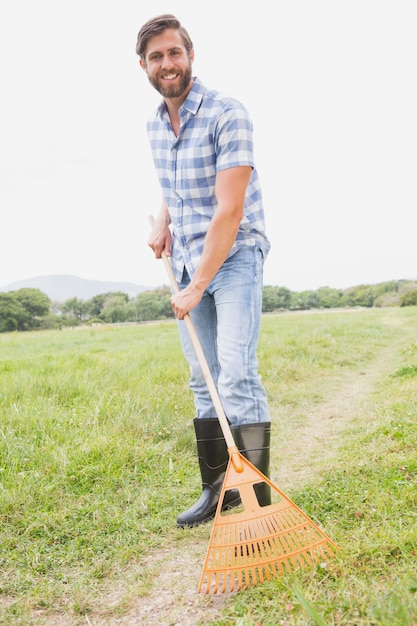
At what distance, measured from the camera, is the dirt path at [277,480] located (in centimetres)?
221

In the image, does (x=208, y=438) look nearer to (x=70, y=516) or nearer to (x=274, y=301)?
(x=70, y=516)

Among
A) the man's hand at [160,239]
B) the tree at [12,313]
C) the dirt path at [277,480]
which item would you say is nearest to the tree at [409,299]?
the tree at [12,313]

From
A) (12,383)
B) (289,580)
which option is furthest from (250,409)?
(12,383)

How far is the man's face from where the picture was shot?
2693mm

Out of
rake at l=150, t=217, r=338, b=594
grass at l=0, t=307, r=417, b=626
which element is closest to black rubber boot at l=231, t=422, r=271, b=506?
rake at l=150, t=217, r=338, b=594

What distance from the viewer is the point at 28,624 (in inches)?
88.6

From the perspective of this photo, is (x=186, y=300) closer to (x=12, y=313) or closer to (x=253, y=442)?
(x=253, y=442)

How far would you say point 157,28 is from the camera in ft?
8.81

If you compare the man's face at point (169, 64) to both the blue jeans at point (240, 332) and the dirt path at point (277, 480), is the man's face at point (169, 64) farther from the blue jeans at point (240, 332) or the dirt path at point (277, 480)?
the dirt path at point (277, 480)

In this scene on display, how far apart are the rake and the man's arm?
72 cm

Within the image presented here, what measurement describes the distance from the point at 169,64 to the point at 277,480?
2.47 m

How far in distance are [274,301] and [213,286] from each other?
128ft

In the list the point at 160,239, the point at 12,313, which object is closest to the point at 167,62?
the point at 160,239

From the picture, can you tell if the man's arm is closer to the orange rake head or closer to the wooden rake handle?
the wooden rake handle
